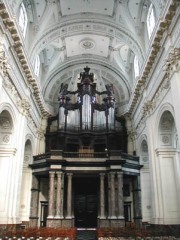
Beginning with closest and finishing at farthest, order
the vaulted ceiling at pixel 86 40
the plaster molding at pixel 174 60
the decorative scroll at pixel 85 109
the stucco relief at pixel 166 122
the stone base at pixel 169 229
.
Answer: the plaster molding at pixel 174 60 < the stone base at pixel 169 229 < the stucco relief at pixel 166 122 < the vaulted ceiling at pixel 86 40 < the decorative scroll at pixel 85 109

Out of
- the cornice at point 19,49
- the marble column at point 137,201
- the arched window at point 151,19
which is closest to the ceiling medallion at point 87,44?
the cornice at point 19,49

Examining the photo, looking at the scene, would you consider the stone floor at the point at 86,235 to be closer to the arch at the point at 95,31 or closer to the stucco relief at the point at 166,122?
the stucco relief at the point at 166,122

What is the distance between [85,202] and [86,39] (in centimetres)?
1150

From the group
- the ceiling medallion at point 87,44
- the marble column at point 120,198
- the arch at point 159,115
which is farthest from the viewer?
the ceiling medallion at point 87,44

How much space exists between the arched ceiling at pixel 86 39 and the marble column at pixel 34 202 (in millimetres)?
6390

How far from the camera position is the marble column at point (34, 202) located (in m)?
15.6

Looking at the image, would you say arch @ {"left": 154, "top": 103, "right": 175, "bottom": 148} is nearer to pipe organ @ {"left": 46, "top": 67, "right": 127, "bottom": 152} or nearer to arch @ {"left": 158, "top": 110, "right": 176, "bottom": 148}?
arch @ {"left": 158, "top": 110, "right": 176, "bottom": 148}

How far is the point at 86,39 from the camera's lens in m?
18.4

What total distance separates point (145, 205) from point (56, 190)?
223 inches

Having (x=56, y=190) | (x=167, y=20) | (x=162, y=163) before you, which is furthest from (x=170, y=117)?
(x=56, y=190)

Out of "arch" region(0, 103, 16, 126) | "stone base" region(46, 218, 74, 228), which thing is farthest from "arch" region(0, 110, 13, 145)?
"stone base" region(46, 218, 74, 228)

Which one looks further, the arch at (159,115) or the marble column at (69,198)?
the marble column at (69,198)

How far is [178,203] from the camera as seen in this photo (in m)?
11.6

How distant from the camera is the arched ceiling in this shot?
1441 centimetres
